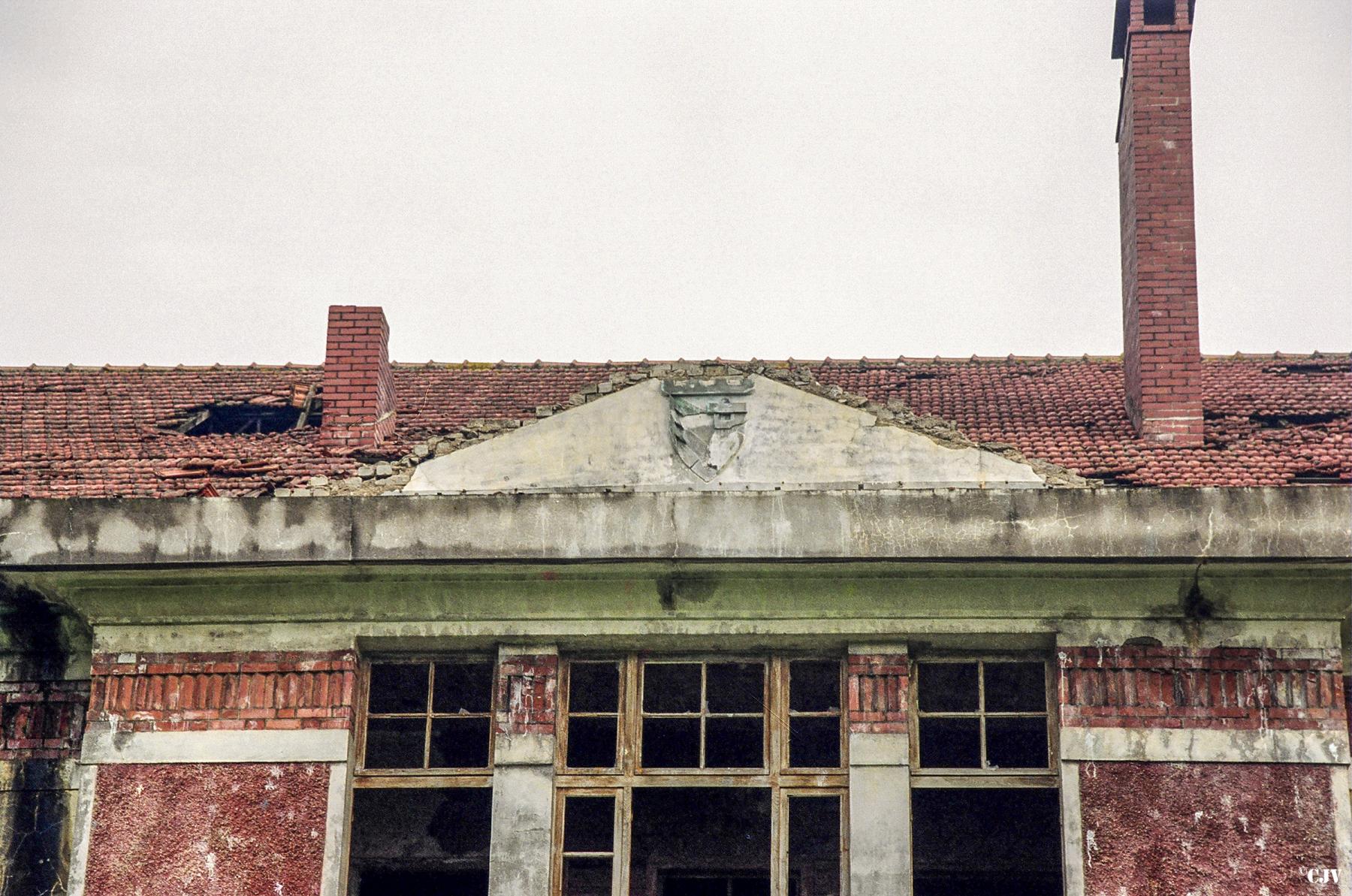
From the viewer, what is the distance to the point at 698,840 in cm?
1480

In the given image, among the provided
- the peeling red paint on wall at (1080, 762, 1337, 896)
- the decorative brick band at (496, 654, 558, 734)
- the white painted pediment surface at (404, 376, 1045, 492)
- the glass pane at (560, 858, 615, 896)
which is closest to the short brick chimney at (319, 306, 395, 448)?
the white painted pediment surface at (404, 376, 1045, 492)

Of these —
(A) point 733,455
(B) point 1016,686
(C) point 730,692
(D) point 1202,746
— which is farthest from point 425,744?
(C) point 730,692

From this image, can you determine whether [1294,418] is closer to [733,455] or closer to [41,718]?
[733,455]

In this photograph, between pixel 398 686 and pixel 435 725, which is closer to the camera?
pixel 398 686

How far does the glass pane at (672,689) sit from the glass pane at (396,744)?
72.2 inches

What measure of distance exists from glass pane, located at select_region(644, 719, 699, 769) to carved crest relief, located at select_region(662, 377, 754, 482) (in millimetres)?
4999

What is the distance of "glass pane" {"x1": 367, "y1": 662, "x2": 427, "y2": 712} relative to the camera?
9781 mm

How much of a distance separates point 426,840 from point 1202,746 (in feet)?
24.8

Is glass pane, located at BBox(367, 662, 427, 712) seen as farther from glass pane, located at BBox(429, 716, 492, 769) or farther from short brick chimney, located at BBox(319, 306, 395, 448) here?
short brick chimney, located at BBox(319, 306, 395, 448)

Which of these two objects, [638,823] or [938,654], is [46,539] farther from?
[638,823]

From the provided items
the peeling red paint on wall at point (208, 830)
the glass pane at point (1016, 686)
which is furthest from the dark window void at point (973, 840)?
the peeling red paint on wall at point (208, 830)

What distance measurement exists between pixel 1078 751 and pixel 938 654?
0.90 m

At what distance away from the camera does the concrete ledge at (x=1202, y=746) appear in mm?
8711

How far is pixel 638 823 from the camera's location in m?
14.9
